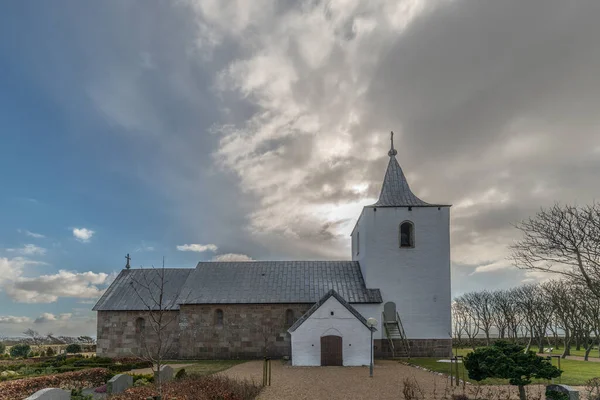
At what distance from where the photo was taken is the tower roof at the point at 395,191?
83.1 ft

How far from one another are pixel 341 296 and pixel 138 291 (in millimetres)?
12394

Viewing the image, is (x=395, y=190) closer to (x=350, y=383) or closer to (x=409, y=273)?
(x=409, y=273)

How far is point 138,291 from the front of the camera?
2738 centimetres

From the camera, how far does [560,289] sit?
32.9m

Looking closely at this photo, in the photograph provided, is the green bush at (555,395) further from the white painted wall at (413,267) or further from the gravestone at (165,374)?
the white painted wall at (413,267)

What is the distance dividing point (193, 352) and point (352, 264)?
34.0ft

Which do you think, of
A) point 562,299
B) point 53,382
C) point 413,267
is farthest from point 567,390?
point 562,299

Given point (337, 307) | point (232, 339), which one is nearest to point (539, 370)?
point (337, 307)

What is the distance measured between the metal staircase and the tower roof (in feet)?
20.1

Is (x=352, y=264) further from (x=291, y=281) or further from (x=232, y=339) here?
A: (x=232, y=339)

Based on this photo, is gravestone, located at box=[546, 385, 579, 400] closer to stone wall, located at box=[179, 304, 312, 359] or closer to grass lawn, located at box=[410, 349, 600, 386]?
grass lawn, located at box=[410, 349, 600, 386]

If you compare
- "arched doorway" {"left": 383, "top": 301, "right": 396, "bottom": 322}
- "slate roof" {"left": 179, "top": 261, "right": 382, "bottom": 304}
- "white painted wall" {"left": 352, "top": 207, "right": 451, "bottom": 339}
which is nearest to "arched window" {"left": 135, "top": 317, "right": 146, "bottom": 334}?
"slate roof" {"left": 179, "top": 261, "right": 382, "bottom": 304}

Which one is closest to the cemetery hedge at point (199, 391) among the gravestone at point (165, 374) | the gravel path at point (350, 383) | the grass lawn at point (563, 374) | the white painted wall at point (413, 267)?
the gravel path at point (350, 383)

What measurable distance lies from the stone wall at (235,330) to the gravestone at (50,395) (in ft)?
48.6
